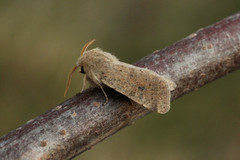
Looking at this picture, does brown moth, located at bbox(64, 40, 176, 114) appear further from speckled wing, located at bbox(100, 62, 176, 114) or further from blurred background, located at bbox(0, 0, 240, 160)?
blurred background, located at bbox(0, 0, 240, 160)

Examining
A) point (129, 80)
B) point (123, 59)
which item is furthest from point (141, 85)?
point (123, 59)

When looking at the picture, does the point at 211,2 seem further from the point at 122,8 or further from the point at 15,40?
the point at 15,40

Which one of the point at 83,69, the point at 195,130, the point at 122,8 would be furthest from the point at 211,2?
the point at 83,69

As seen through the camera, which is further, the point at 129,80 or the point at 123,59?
the point at 123,59

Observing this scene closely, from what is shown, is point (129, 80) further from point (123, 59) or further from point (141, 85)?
point (123, 59)

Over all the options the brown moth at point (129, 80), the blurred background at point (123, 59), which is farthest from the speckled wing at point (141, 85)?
the blurred background at point (123, 59)

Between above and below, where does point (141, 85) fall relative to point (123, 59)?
above
